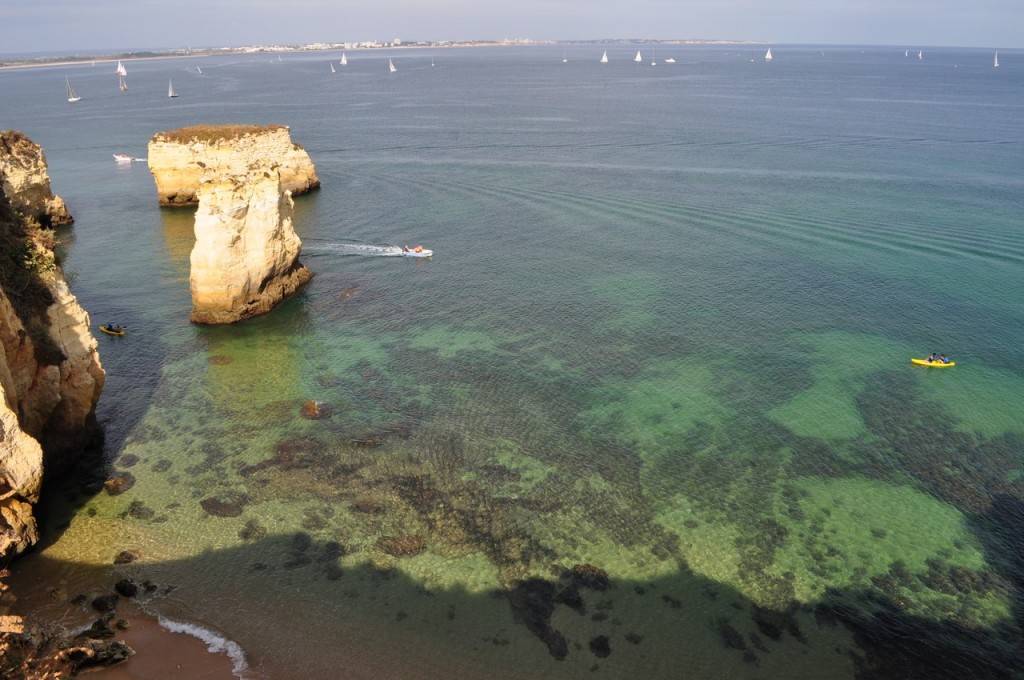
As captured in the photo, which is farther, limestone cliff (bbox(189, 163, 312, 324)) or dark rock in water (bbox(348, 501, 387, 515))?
limestone cliff (bbox(189, 163, 312, 324))

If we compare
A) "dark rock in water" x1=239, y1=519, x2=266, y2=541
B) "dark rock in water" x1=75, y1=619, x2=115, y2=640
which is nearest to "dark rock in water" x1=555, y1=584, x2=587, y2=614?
"dark rock in water" x1=239, y1=519, x2=266, y2=541

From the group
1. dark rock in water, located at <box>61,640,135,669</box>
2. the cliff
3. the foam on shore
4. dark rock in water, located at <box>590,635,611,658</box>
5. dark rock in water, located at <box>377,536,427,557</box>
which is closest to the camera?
dark rock in water, located at <box>61,640,135,669</box>

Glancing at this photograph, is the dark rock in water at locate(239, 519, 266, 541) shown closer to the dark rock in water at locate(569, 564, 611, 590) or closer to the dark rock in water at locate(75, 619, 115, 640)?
the dark rock in water at locate(75, 619, 115, 640)

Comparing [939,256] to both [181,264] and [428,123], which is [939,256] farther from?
[428,123]

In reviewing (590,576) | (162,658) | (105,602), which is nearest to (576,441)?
(590,576)

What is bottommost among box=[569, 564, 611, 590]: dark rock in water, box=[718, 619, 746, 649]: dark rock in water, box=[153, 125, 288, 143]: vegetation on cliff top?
box=[718, 619, 746, 649]: dark rock in water

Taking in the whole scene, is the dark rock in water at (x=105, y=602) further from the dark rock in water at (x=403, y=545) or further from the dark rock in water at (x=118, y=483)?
the dark rock in water at (x=403, y=545)
